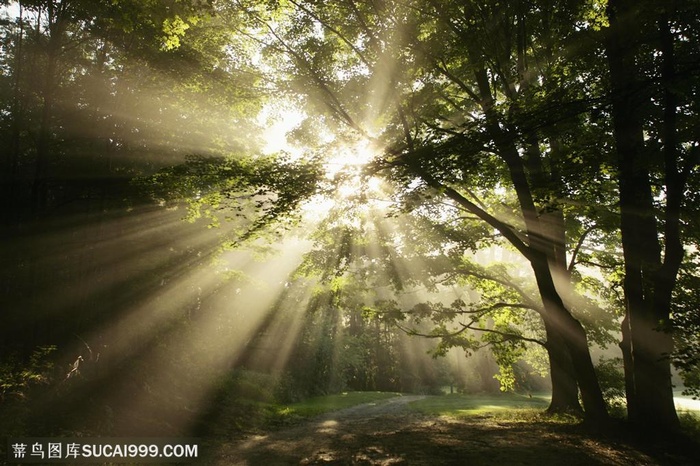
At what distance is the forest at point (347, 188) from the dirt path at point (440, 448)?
1.45 metres

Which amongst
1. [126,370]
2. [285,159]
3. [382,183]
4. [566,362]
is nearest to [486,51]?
[382,183]

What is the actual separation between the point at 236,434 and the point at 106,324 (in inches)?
260

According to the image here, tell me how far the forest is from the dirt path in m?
1.45

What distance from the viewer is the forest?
8.05 meters

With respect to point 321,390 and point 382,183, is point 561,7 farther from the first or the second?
point 321,390

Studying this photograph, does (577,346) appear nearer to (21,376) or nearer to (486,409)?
(486,409)

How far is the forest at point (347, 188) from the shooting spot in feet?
26.4

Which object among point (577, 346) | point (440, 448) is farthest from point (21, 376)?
point (577, 346)

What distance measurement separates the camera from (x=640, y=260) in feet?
29.1

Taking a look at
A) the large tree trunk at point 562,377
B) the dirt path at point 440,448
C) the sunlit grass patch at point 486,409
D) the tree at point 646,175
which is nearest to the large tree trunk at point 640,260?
the tree at point 646,175

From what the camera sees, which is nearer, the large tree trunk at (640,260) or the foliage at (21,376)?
the large tree trunk at (640,260)

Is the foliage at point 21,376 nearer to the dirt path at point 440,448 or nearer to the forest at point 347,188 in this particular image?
the forest at point 347,188

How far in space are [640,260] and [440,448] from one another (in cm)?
654

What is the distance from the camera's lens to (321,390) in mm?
30125
